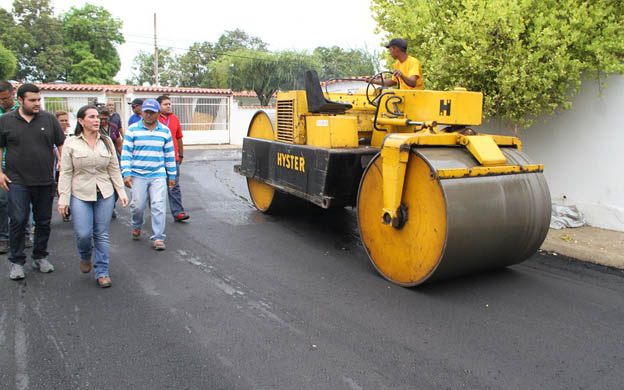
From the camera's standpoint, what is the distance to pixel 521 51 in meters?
6.35

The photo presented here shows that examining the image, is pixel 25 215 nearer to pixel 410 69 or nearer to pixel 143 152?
pixel 143 152

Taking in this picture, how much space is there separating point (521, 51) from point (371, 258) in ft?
11.5

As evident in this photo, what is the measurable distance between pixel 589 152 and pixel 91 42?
4297cm

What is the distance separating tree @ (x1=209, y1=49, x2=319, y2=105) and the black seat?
27745 millimetres

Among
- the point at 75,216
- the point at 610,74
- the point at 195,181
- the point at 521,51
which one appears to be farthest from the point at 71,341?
the point at 195,181

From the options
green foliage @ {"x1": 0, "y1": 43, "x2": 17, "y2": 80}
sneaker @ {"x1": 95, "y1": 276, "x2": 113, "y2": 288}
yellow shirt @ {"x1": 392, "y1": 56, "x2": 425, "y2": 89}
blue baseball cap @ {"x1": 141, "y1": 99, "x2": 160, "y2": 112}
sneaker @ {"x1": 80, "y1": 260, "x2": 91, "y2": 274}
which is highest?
green foliage @ {"x1": 0, "y1": 43, "x2": 17, "y2": 80}

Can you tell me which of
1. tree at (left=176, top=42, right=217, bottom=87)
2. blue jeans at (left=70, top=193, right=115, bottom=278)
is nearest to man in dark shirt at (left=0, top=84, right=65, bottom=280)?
blue jeans at (left=70, top=193, right=115, bottom=278)

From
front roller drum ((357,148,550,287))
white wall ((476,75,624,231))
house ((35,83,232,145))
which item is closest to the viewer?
front roller drum ((357,148,550,287))

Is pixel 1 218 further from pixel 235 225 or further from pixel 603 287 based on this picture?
pixel 603 287

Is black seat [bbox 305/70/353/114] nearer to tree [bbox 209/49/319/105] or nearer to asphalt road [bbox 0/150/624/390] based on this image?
asphalt road [bbox 0/150/624/390]

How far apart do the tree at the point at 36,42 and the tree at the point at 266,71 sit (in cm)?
1382

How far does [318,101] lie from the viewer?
6031 millimetres

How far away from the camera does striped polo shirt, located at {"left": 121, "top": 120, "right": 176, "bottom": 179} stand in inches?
228

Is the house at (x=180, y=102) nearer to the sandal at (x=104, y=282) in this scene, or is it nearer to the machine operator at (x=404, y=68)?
the machine operator at (x=404, y=68)
